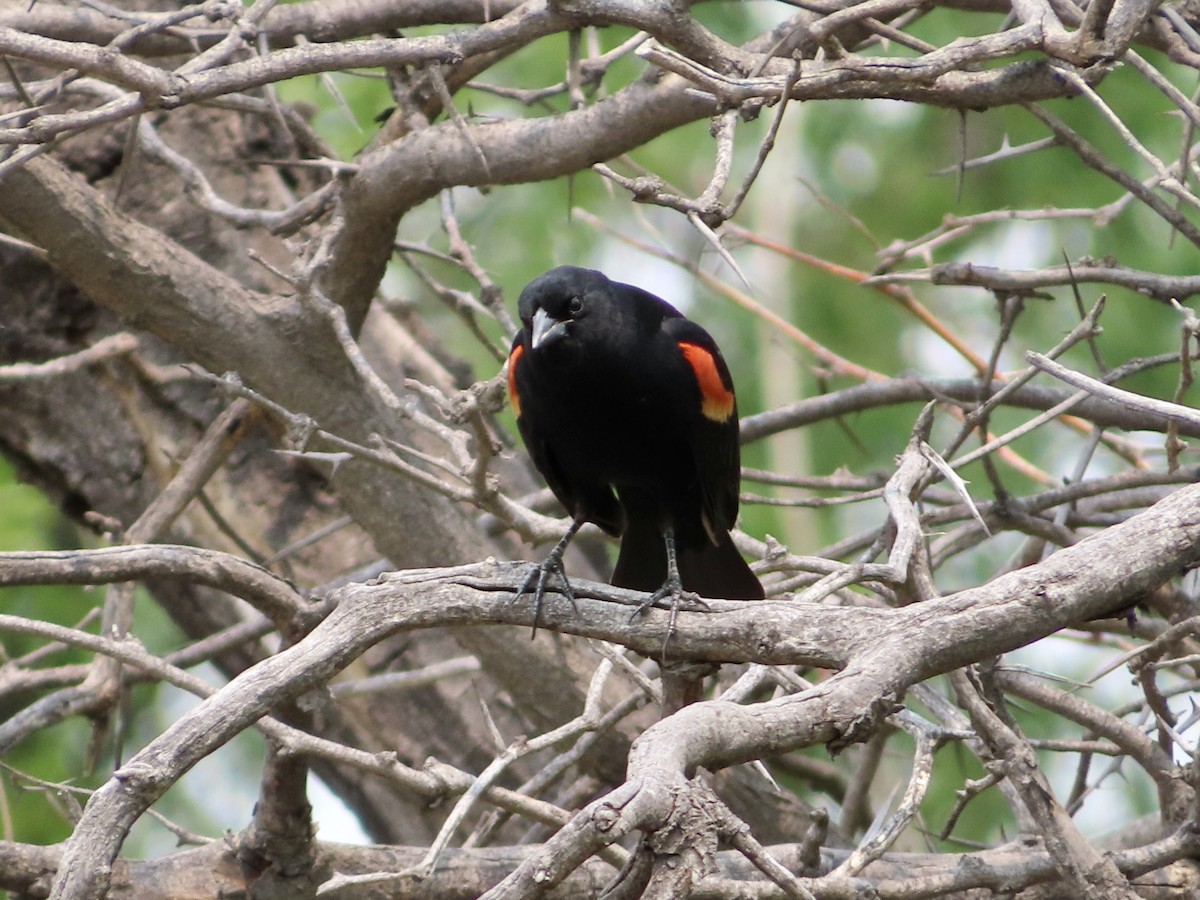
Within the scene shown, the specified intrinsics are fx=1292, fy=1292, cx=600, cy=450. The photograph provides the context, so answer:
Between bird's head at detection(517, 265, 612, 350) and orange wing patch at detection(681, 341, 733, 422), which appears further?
orange wing patch at detection(681, 341, 733, 422)

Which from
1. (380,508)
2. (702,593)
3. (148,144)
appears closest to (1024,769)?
(702,593)

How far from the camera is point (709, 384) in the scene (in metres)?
3.84

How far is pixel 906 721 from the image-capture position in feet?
9.60

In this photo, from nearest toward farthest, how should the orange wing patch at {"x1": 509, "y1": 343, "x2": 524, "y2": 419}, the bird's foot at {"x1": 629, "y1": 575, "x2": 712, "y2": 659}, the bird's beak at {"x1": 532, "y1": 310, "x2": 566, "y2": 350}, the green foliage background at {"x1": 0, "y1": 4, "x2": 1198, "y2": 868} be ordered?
1. the bird's foot at {"x1": 629, "y1": 575, "x2": 712, "y2": 659}
2. the bird's beak at {"x1": 532, "y1": 310, "x2": 566, "y2": 350}
3. the orange wing patch at {"x1": 509, "y1": 343, "x2": 524, "y2": 419}
4. the green foliage background at {"x1": 0, "y1": 4, "x2": 1198, "y2": 868}

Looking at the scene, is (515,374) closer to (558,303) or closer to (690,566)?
(558,303)

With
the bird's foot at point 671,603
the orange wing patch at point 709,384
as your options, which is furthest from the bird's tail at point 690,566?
the bird's foot at point 671,603

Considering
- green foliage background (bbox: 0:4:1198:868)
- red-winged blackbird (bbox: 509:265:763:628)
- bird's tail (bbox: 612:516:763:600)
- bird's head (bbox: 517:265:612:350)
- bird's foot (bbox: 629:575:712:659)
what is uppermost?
green foliage background (bbox: 0:4:1198:868)

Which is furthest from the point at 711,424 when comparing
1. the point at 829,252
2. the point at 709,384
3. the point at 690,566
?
the point at 829,252

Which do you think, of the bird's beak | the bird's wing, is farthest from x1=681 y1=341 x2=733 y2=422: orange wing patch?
the bird's beak

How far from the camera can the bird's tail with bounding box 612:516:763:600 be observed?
12.7ft

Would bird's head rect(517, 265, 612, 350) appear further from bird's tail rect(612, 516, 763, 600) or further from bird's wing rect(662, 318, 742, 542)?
bird's tail rect(612, 516, 763, 600)

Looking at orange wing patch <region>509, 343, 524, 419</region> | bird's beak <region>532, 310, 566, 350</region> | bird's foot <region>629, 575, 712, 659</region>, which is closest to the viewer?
bird's foot <region>629, 575, 712, 659</region>

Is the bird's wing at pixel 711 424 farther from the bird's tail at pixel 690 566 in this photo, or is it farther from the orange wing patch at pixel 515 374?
the orange wing patch at pixel 515 374

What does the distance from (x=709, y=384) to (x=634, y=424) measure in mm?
294
